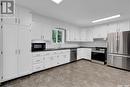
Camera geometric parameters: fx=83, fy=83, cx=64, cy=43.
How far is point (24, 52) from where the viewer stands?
3.05m

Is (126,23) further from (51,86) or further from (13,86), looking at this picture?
(13,86)

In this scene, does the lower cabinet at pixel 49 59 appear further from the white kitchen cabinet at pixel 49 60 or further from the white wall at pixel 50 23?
the white wall at pixel 50 23

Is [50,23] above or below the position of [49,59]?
above

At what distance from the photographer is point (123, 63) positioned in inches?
162

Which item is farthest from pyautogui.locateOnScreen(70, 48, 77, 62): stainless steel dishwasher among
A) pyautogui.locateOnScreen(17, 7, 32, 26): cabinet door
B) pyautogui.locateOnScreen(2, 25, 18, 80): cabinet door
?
pyautogui.locateOnScreen(2, 25, 18, 80): cabinet door

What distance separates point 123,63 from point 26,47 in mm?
4542

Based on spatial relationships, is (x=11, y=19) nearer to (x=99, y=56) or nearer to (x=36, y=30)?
(x=36, y=30)

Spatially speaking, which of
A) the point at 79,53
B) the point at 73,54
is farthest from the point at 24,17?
the point at 79,53

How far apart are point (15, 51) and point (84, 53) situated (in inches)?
186

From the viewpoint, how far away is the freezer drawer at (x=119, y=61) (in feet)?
13.1

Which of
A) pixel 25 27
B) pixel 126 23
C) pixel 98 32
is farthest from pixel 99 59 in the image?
pixel 25 27

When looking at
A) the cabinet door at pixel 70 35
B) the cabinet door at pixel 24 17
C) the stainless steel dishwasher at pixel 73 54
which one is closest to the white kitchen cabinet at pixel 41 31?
the cabinet door at pixel 24 17

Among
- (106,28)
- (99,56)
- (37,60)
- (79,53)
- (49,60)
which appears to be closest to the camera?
(37,60)

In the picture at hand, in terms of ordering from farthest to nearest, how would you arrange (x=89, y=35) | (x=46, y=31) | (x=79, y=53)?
(x=89, y=35) < (x=79, y=53) < (x=46, y=31)
